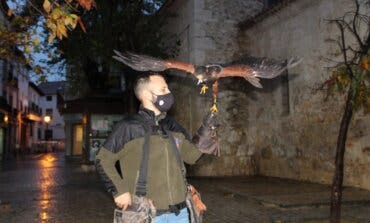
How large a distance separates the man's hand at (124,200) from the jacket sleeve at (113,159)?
0.08 feet

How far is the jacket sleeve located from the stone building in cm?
908

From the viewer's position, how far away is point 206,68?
12.6ft

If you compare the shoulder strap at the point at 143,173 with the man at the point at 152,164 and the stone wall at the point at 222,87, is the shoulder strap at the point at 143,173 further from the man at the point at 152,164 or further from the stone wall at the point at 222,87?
the stone wall at the point at 222,87

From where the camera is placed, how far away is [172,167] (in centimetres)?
361

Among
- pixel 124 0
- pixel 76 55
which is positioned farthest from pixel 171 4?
pixel 76 55

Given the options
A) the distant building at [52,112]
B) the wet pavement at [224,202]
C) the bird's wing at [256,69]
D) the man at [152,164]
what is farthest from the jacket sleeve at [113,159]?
the distant building at [52,112]

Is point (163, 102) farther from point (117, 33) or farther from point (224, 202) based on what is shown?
point (117, 33)

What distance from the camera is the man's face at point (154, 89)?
370cm

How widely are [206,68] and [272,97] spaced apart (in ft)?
39.7

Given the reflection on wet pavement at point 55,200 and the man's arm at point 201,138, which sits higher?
the man's arm at point 201,138

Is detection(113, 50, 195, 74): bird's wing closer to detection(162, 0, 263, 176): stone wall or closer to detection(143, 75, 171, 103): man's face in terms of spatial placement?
detection(143, 75, 171, 103): man's face

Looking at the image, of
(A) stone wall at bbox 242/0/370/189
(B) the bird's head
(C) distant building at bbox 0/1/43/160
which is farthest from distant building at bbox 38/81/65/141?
(B) the bird's head

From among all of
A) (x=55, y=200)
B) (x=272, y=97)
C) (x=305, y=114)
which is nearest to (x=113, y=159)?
(x=55, y=200)

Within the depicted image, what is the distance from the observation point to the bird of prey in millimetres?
3783
